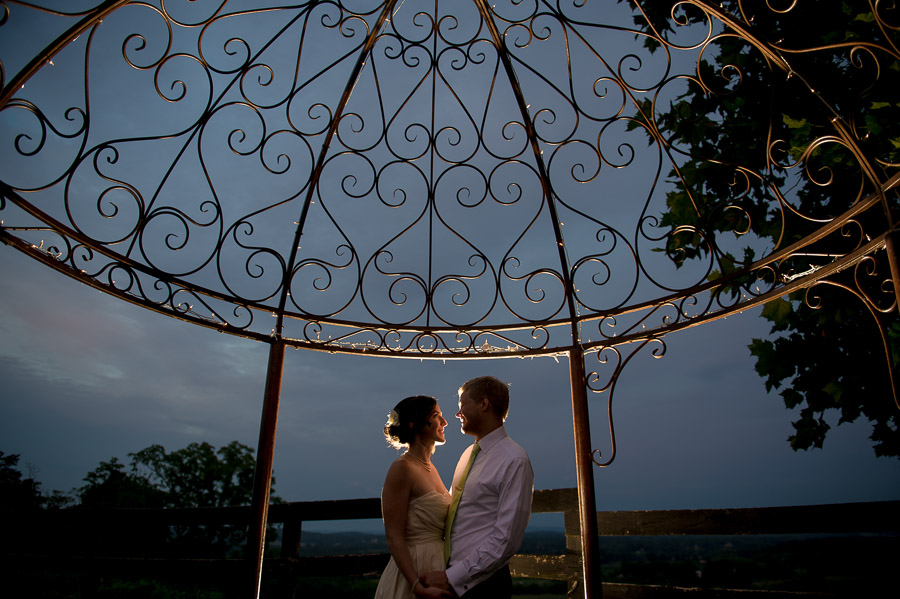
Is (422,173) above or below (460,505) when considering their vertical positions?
above

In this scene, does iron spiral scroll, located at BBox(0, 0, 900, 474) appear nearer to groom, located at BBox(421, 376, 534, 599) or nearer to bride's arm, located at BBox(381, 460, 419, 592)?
groom, located at BBox(421, 376, 534, 599)

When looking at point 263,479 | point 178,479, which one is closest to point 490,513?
point 263,479

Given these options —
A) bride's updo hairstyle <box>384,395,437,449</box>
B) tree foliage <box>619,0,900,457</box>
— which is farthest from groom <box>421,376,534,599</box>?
tree foliage <box>619,0,900,457</box>

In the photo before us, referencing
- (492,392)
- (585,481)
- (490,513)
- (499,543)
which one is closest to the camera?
(499,543)

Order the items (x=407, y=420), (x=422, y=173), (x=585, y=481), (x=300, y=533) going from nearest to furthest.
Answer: (x=407, y=420) < (x=585, y=481) < (x=300, y=533) < (x=422, y=173)

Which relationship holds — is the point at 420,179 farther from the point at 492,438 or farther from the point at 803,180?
the point at 803,180

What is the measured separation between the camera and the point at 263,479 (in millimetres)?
3193

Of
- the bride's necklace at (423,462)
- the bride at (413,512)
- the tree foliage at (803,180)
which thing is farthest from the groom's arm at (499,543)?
the tree foliage at (803,180)

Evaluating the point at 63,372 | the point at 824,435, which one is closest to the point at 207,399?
the point at 63,372

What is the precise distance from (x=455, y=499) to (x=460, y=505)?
0.32 ft

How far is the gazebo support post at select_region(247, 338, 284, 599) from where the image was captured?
312 cm

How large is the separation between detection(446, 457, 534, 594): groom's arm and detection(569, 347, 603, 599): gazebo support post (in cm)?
99

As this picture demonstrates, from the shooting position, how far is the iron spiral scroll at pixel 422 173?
3219mm

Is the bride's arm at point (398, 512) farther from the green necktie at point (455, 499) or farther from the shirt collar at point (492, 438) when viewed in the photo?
the shirt collar at point (492, 438)
